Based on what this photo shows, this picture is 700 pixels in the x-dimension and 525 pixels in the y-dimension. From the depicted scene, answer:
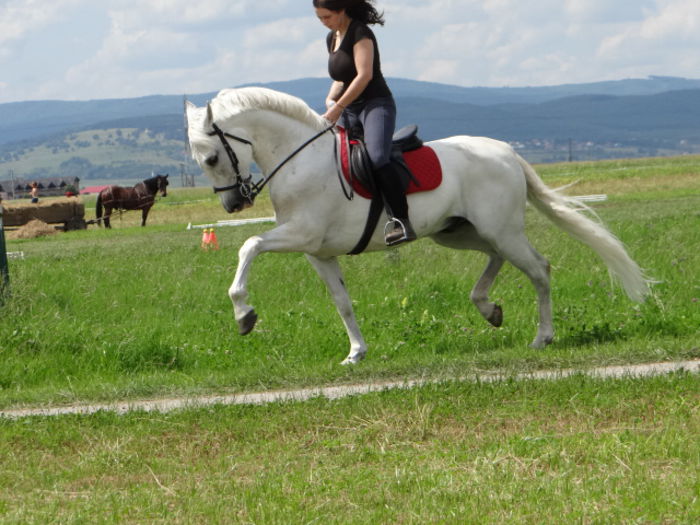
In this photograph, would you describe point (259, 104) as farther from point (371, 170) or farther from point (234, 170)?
point (371, 170)

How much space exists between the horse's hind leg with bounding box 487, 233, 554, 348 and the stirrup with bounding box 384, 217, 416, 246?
1.32 m

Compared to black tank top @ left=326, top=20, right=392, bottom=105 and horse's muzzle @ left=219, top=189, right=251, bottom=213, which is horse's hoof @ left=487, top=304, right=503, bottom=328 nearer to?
black tank top @ left=326, top=20, right=392, bottom=105

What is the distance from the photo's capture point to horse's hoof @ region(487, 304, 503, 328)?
10.5 meters

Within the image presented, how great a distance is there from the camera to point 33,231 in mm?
36406

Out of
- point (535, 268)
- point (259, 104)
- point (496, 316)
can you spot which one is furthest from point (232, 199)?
point (535, 268)

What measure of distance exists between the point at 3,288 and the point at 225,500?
7.29 metres

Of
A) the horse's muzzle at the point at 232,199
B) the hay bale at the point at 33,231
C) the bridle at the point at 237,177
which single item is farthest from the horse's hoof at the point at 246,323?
the hay bale at the point at 33,231

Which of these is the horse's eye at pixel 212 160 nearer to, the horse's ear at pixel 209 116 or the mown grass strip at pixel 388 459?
the horse's ear at pixel 209 116

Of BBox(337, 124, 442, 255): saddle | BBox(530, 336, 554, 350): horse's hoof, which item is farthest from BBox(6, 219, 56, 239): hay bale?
BBox(337, 124, 442, 255): saddle

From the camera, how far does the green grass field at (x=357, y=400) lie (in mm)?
5363

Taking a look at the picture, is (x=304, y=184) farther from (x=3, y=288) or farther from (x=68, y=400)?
(x=3, y=288)

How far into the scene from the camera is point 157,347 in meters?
10.8

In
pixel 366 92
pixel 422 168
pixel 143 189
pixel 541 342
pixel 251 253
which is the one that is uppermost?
pixel 366 92

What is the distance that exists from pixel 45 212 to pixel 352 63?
108ft
